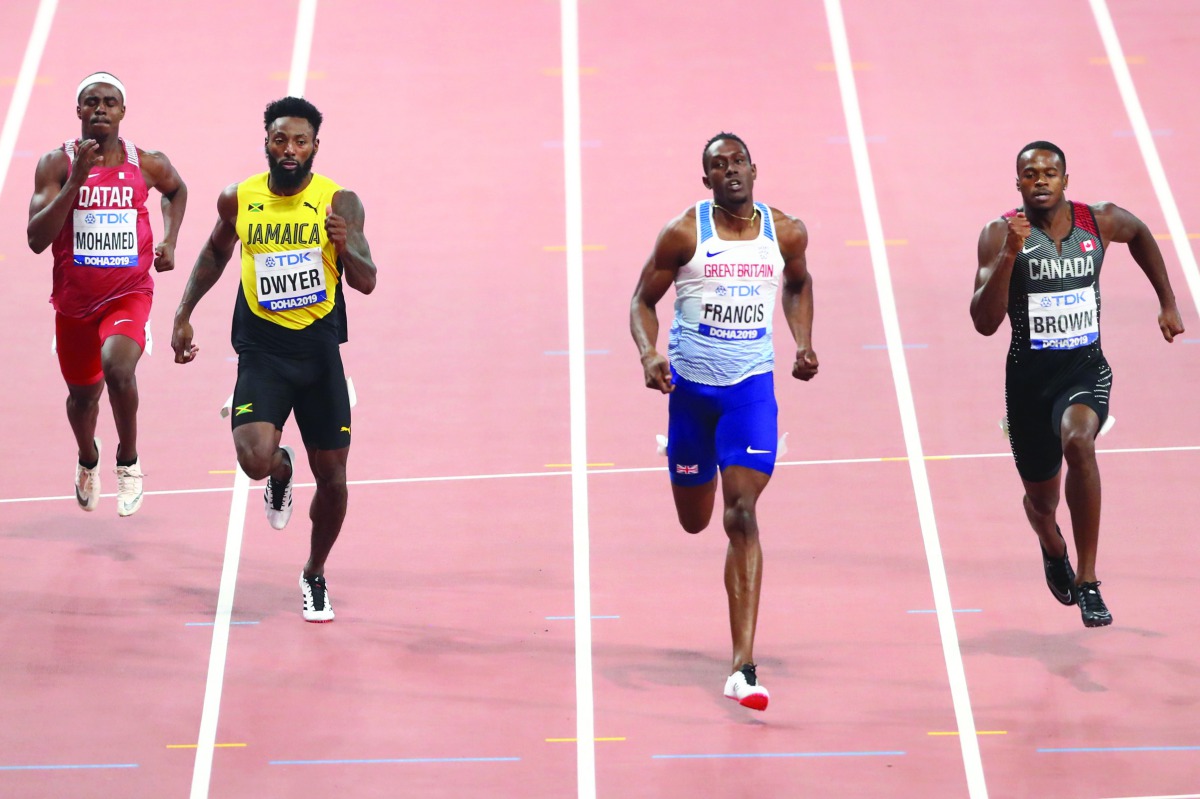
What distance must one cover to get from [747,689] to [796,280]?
5.93 ft

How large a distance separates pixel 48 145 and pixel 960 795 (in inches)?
348

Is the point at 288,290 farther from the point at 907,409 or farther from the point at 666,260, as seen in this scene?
the point at 907,409

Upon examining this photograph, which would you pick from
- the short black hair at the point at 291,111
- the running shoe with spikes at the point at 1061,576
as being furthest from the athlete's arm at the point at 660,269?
the running shoe with spikes at the point at 1061,576

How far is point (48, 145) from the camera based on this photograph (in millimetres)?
13727

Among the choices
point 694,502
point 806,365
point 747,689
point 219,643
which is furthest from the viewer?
point 219,643

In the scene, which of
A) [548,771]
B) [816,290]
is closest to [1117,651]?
[548,771]

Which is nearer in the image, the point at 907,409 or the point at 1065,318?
the point at 1065,318

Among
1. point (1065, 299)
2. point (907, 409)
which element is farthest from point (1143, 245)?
point (907, 409)

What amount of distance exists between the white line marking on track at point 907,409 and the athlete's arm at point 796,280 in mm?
1441

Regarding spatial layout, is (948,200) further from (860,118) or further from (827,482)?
(827,482)

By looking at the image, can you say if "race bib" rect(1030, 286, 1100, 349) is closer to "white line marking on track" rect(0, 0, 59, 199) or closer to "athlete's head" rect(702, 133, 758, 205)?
"athlete's head" rect(702, 133, 758, 205)

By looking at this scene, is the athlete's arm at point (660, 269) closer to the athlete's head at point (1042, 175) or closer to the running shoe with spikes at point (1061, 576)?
the athlete's head at point (1042, 175)

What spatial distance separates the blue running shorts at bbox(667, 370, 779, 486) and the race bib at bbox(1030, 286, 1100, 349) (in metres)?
1.12

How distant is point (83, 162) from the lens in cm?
873
